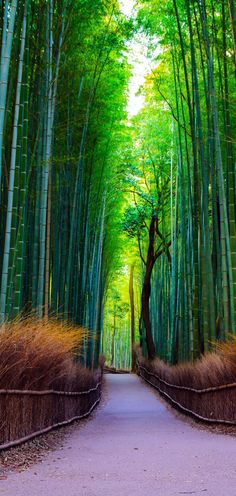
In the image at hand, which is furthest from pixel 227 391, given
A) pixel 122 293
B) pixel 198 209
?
pixel 122 293

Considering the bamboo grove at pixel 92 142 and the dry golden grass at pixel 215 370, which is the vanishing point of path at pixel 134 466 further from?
the bamboo grove at pixel 92 142

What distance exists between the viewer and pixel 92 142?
23.9 ft

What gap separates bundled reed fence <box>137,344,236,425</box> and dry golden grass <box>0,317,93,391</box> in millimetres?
1262

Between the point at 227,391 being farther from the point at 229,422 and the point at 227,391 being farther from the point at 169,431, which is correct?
the point at 169,431

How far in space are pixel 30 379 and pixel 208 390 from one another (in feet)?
6.69

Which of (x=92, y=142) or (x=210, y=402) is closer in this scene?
(x=210, y=402)

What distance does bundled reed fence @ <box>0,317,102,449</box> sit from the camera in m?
2.65

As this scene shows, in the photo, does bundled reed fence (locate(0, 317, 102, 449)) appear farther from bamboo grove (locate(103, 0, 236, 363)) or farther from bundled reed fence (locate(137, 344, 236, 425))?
bamboo grove (locate(103, 0, 236, 363))

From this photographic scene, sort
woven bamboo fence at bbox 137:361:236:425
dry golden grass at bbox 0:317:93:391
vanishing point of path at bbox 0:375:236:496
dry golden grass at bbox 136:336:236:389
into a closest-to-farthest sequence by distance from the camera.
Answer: vanishing point of path at bbox 0:375:236:496
dry golden grass at bbox 0:317:93:391
dry golden grass at bbox 136:336:236:389
woven bamboo fence at bbox 137:361:236:425

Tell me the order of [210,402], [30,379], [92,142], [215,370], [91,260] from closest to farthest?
1. [30,379]
2. [215,370]
3. [210,402]
4. [92,142]
5. [91,260]

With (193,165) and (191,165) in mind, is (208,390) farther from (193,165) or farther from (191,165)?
(191,165)

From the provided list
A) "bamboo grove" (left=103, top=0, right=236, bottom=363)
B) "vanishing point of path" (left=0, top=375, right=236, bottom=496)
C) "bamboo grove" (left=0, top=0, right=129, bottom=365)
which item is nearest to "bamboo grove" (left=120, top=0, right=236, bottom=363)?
"bamboo grove" (left=103, top=0, right=236, bottom=363)

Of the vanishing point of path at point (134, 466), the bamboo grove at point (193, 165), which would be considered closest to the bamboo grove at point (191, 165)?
the bamboo grove at point (193, 165)

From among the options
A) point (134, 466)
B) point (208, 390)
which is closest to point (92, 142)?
point (208, 390)
